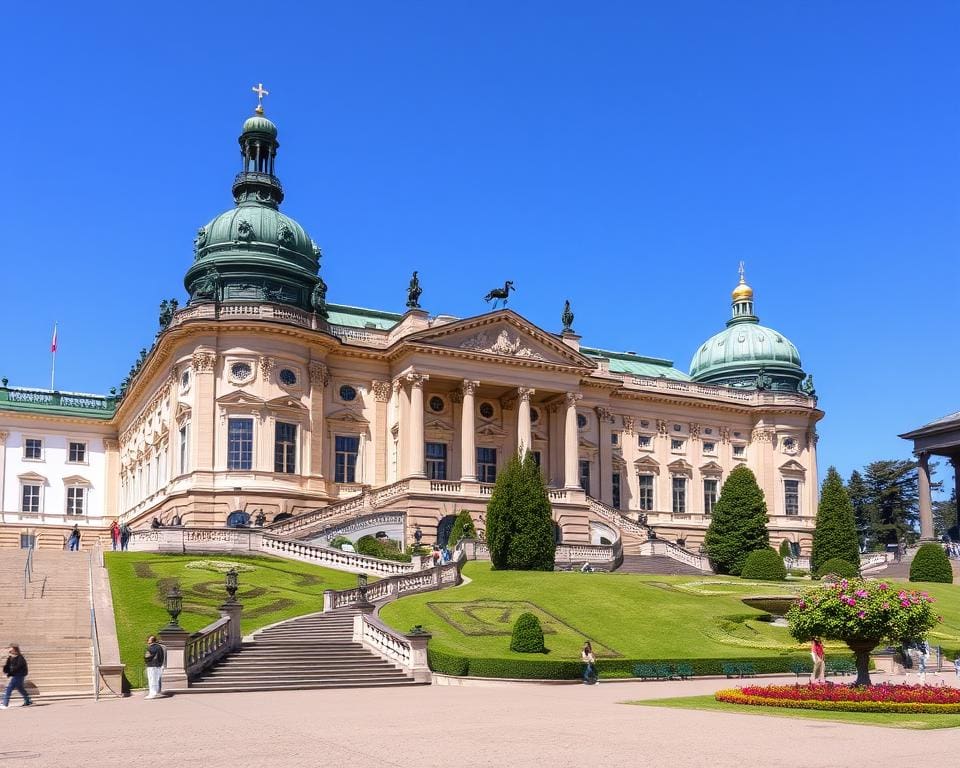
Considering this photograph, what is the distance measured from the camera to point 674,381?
8569 centimetres

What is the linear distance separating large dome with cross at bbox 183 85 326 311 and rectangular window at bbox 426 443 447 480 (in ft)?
39.1

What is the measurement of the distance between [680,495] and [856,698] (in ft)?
203

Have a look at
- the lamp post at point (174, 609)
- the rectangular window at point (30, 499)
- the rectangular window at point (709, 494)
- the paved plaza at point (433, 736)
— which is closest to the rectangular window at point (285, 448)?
the rectangular window at point (30, 499)

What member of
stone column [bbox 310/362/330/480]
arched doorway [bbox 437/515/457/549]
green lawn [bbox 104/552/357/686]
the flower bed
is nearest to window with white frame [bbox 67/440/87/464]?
stone column [bbox 310/362/330/480]

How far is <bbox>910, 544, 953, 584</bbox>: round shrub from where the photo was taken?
63531 mm

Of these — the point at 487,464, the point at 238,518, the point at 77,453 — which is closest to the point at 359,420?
the point at 487,464

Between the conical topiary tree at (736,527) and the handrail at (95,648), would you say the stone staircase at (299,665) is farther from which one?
the conical topiary tree at (736,527)

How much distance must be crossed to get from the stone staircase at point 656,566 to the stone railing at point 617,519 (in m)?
5.35

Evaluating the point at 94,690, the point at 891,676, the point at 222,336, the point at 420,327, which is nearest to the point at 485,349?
the point at 420,327

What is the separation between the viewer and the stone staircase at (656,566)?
60953mm

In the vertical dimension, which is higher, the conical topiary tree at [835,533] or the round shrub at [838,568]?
the conical topiary tree at [835,533]

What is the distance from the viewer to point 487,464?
74125 millimetres

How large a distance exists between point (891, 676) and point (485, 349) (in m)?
39.0

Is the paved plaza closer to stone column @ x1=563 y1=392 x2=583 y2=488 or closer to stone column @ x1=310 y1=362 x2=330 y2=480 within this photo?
stone column @ x1=310 y1=362 x2=330 y2=480
